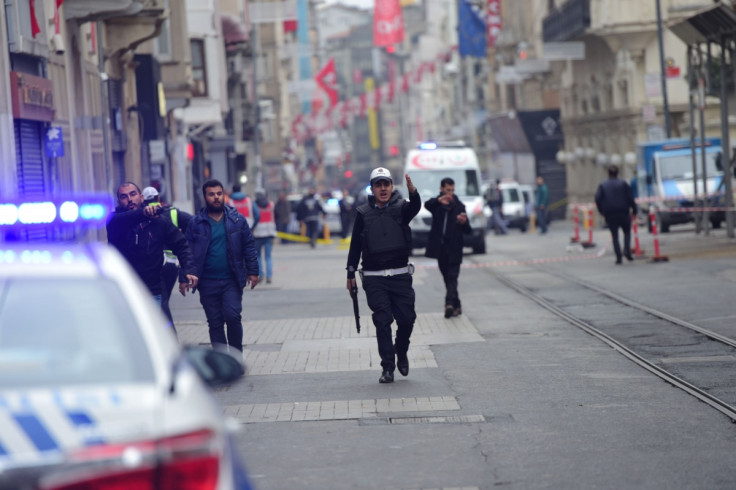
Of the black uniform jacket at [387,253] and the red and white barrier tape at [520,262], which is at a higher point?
the black uniform jacket at [387,253]

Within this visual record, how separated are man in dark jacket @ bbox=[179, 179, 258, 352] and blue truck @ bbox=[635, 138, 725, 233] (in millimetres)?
27125

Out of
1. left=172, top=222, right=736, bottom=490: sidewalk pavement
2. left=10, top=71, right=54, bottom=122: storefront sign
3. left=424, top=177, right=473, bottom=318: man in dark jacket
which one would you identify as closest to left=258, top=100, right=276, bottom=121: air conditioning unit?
left=10, top=71, right=54, bottom=122: storefront sign

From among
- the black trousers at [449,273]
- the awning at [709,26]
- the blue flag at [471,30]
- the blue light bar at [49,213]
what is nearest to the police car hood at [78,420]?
the blue light bar at [49,213]

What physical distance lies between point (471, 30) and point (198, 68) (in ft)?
95.3

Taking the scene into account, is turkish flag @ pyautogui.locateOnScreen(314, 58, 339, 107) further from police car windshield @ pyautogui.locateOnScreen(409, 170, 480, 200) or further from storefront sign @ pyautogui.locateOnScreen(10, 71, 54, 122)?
storefront sign @ pyautogui.locateOnScreen(10, 71, 54, 122)

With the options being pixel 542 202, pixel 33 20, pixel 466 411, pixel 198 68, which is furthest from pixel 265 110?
pixel 466 411

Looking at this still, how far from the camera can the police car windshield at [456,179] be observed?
35.2m

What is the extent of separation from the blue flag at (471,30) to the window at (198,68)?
91.1 feet

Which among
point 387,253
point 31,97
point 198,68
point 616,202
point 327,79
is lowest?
point 616,202

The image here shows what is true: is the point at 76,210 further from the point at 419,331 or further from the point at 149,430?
the point at 419,331

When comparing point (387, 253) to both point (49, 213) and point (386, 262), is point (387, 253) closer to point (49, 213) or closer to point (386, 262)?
point (386, 262)

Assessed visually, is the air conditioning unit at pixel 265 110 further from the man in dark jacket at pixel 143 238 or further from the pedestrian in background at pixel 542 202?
the man in dark jacket at pixel 143 238

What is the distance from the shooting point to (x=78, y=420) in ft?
13.2

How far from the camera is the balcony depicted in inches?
2137
